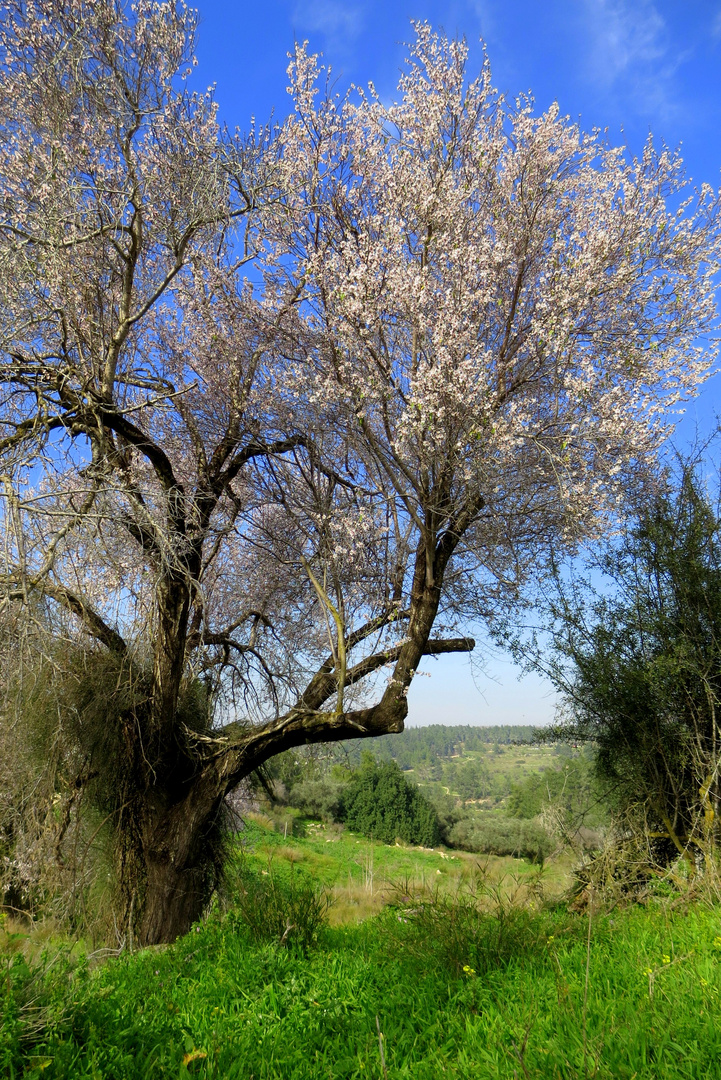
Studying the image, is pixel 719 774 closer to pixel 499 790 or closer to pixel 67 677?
pixel 67 677

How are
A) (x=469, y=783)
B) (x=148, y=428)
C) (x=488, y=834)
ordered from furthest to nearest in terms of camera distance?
1. (x=469, y=783)
2. (x=488, y=834)
3. (x=148, y=428)

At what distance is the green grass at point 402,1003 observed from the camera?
257cm

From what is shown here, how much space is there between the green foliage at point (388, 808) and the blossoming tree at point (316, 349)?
28.5 metres

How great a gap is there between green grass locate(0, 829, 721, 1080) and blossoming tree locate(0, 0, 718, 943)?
2.31 metres

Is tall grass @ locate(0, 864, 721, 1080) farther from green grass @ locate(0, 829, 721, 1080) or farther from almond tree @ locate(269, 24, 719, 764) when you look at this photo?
almond tree @ locate(269, 24, 719, 764)

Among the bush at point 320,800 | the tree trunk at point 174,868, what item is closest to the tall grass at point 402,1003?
the tree trunk at point 174,868

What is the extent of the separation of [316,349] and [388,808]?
106 ft

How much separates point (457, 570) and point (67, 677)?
461 cm

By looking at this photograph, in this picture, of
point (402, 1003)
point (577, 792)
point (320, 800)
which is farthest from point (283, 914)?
point (320, 800)

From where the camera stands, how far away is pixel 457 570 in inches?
308

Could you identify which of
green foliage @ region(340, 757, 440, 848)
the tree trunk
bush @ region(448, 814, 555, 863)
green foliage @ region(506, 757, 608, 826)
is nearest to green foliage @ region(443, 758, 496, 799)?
bush @ region(448, 814, 555, 863)

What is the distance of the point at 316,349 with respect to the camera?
7.38 m

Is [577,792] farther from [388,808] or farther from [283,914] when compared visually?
[388,808]

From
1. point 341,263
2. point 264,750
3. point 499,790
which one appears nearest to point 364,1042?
point 264,750
